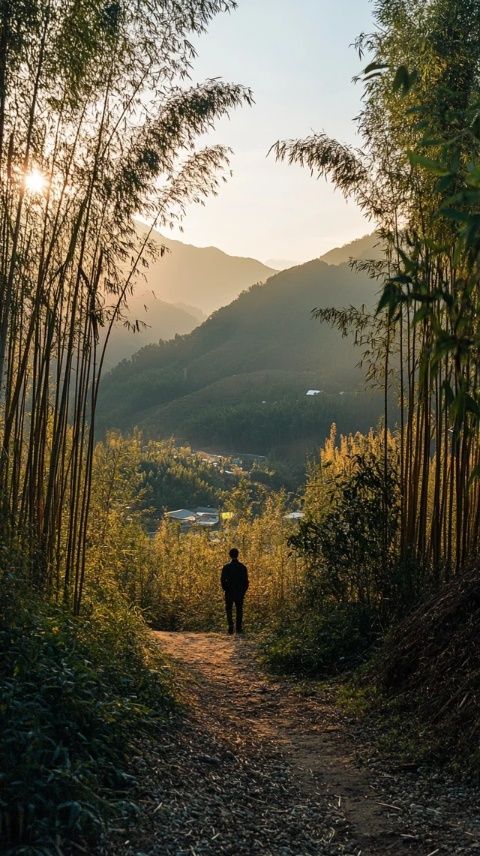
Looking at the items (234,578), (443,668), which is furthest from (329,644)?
(234,578)

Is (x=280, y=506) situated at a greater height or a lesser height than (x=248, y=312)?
lesser

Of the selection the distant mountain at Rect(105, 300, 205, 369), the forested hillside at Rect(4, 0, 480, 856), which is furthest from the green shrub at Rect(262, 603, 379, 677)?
the distant mountain at Rect(105, 300, 205, 369)

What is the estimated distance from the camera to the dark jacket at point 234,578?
29.5 feet

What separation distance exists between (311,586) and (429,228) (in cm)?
Result: 354

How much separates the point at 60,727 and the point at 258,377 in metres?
67.8

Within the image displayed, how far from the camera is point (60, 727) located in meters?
3.15

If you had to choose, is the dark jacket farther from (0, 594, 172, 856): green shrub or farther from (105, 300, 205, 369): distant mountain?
(105, 300, 205, 369): distant mountain

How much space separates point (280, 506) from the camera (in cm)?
1323

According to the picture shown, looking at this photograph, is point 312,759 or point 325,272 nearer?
point 312,759

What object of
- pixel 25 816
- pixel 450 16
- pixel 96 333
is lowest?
pixel 25 816

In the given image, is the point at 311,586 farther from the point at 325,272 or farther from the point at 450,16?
the point at 325,272

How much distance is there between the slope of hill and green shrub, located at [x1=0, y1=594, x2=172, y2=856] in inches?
1973

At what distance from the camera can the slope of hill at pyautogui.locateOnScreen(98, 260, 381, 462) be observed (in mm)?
59344

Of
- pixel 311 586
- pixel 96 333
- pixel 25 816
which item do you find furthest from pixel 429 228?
pixel 25 816
